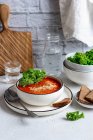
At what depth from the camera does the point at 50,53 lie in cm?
107

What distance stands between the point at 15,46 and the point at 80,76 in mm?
275

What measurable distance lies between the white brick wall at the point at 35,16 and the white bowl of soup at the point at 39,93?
1.09 ft

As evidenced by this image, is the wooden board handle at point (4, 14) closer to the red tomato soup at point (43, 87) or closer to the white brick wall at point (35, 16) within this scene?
the white brick wall at point (35, 16)

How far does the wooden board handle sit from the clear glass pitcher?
0.16 m

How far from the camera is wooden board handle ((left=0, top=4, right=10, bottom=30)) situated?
39.5 inches

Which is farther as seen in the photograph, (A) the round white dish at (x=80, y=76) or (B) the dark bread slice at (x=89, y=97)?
(A) the round white dish at (x=80, y=76)

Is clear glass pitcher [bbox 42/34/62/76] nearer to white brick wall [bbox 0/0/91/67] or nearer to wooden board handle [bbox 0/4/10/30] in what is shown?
white brick wall [bbox 0/0/91/67]

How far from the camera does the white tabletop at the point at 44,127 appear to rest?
687 millimetres

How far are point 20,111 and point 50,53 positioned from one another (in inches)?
14.0

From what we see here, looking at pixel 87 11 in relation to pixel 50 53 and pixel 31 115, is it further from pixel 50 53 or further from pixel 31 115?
pixel 31 115

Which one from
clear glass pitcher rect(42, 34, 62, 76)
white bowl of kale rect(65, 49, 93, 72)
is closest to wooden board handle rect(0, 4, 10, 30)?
clear glass pitcher rect(42, 34, 62, 76)

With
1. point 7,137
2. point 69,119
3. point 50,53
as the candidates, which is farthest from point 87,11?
point 7,137

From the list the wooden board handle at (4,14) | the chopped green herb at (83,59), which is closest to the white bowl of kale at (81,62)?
the chopped green herb at (83,59)

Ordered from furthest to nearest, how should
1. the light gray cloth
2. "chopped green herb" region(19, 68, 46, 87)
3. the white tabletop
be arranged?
1. the light gray cloth
2. "chopped green herb" region(19, 68, 46, 87)
3. the white tabletop
